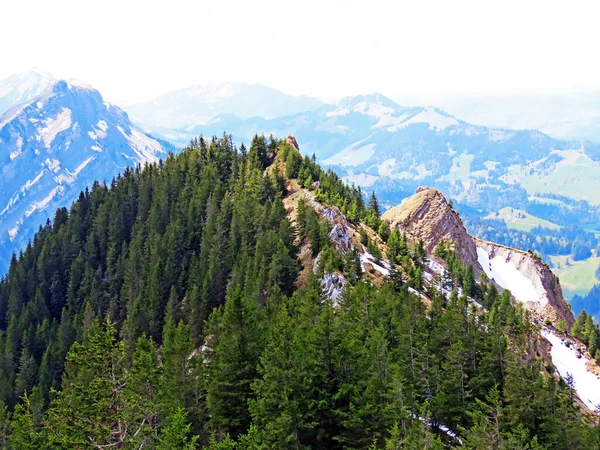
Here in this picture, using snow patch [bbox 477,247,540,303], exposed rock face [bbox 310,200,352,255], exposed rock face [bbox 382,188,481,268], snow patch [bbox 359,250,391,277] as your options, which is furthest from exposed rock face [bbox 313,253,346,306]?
snow patch [bbox 477,247,540,303]

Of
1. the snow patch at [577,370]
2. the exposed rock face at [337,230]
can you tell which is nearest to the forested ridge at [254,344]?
the exposed rock face at [337,230]

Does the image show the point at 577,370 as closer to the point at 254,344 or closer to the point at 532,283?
the point at 532,283

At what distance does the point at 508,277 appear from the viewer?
150 meters

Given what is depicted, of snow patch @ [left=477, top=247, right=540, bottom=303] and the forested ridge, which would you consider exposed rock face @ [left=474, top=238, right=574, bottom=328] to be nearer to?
snow patch @ [left=477, top=247, right=540, bottom=303]

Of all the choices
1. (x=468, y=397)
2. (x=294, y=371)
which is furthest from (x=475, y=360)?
(x=294, y=371)

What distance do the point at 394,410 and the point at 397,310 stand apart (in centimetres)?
2474

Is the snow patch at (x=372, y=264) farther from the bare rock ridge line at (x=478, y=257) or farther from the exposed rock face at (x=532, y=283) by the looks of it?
the exposed rock face at (x=532, y=283)

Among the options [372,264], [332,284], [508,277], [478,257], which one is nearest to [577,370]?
[372,264]

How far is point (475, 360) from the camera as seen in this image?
51.6m

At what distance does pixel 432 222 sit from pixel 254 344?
334 ft

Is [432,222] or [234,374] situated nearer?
[234,374]

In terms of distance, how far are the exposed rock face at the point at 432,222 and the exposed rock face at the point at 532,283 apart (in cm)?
1118

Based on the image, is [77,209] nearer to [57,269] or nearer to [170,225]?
[57,269]

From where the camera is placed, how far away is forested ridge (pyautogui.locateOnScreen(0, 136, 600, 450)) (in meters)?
35.4
